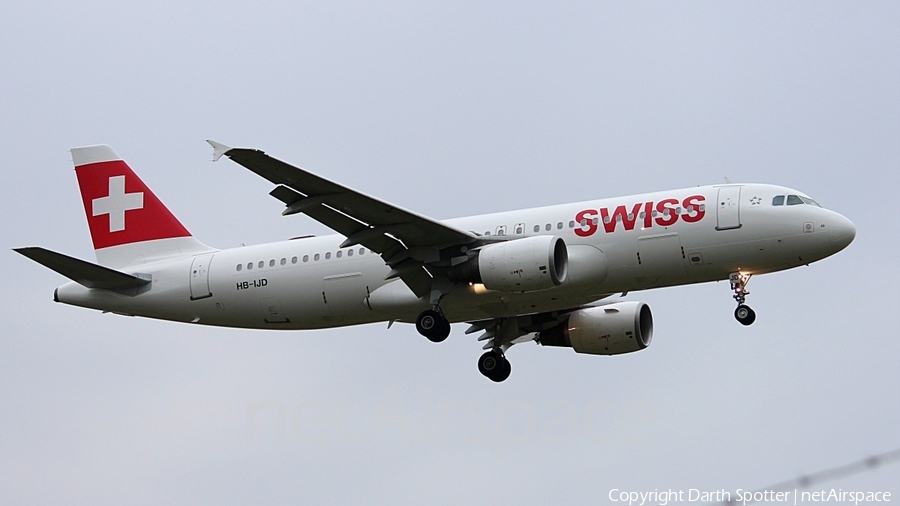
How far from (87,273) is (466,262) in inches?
430

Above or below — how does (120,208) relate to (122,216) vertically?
above

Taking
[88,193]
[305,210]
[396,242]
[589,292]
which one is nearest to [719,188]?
[589,292]

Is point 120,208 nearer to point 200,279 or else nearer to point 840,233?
point 200,279

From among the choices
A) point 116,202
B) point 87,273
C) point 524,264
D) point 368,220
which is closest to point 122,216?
point 116,202

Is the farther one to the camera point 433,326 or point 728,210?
point 433,326

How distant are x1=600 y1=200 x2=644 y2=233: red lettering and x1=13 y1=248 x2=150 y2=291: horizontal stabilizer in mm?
13325

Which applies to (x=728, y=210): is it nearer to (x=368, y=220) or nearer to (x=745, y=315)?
(x=745, y=315)

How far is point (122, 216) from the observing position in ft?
113

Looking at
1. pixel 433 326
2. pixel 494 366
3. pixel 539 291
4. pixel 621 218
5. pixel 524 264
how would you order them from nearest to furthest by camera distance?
pixel 524 264
pixel 621 218
pixel 539 291
pixel 433 326
pixel 494 366

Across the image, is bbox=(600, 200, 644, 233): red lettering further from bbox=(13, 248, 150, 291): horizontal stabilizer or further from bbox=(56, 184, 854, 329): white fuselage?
bbox=(13, 248, 150, 291): horizontal stabilizer

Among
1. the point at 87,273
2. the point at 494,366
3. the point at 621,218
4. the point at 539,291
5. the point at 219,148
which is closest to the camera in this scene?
the point at 219,148

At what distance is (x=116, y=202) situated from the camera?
34781 mm

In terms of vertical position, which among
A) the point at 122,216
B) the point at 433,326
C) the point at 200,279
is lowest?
the point at 433,326

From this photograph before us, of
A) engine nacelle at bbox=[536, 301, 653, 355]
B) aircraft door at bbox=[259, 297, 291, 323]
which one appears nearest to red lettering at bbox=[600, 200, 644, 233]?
engine nacelle at bbox=[536, 301, 653, 355]
